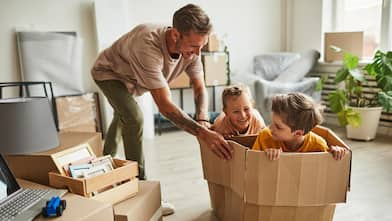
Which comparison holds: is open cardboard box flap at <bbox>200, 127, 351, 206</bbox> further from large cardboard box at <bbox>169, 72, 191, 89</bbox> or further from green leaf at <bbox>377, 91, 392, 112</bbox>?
large cardboard box at <bbox>169, 72, 191, 89</bbox>

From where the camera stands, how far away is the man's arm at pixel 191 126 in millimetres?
1631

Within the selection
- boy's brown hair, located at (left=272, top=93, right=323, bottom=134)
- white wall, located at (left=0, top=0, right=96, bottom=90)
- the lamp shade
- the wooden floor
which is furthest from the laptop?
white wall, located at (left=0, top=0, right=96, bottom=90)

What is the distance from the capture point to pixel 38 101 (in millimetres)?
1494

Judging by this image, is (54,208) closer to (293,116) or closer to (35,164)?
(35,164)

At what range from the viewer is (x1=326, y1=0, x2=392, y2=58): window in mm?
3846

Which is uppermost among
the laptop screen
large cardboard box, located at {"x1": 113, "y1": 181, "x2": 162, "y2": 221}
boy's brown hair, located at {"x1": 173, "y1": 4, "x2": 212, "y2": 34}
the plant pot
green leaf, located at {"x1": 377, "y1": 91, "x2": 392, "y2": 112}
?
boy's brown hair, located at {"x1": 173, "y1": 4, "x2": 212, "y2": 34}

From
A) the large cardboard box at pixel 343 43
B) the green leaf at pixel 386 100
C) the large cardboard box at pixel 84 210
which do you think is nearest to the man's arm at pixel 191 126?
the large cardboard box at pixel 84 210

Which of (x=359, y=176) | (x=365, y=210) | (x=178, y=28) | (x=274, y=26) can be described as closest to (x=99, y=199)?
(x=178, y=28)

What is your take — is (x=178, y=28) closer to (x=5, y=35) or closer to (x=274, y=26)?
(x=5, y=35)

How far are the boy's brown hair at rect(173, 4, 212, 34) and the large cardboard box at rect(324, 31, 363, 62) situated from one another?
110 inches

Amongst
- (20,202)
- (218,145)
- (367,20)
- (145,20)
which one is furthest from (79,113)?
(367,20)

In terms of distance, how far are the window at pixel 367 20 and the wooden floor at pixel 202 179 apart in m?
1.05

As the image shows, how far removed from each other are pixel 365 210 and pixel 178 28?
141 centimetres

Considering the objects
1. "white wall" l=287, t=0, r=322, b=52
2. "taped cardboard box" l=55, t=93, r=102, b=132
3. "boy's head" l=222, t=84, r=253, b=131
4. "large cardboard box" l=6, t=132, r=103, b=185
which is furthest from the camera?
"white wall" l=287, t=0, r=322, b=52
